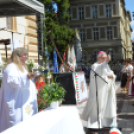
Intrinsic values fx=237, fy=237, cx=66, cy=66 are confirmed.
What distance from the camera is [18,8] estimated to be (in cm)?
504

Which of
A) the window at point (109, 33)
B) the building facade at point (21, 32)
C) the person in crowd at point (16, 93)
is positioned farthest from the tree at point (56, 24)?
the person in crowd at point (16, 93)

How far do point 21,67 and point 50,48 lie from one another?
21364 mm

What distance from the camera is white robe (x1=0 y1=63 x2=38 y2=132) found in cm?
327

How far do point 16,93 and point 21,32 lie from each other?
16.1 feet

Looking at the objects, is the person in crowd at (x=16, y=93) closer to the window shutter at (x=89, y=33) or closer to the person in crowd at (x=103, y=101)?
the person in crowd at (x=103, y=101)

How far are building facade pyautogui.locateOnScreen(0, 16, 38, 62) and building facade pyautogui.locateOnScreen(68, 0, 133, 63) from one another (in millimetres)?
30385

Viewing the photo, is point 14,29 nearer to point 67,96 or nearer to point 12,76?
point 67,96

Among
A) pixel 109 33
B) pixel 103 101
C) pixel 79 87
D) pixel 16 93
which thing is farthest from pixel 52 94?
pixel 109 33

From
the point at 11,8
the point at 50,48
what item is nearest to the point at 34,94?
the point at 11,8

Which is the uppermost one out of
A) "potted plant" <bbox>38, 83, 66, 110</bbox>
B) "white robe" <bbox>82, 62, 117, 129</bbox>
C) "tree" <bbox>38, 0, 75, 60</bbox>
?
"tree" <bbox>38, 0, 75, 60</bbox>

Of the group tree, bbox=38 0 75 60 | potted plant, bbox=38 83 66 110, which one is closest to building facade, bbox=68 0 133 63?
tree, bbox=38 0 75 60

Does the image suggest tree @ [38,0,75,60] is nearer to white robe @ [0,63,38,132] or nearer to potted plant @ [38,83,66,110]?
white robe @ [0,63,38,132]

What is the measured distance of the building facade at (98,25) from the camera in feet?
126

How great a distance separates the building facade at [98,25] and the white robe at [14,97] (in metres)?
35.3
